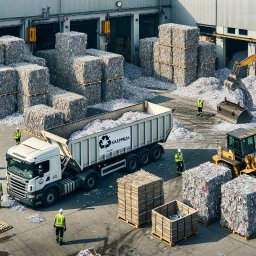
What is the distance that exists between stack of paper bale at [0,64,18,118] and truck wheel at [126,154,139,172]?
1224 centimetres

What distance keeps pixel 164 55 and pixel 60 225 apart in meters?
27.2

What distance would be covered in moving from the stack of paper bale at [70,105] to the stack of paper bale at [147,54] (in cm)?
1314

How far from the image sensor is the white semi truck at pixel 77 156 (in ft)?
84.5

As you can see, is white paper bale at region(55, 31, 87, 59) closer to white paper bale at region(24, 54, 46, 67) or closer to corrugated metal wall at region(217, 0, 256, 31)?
white paper bale at region(24, 54, 46, 67)

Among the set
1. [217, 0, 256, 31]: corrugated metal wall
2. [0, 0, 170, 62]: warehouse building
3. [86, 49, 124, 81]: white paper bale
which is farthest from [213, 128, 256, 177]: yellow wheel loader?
[0, 0, 170, 62]: warehouse building

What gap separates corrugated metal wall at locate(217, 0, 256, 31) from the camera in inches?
1816

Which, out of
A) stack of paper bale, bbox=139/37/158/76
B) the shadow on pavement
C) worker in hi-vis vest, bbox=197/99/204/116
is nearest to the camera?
the shadow on pavement

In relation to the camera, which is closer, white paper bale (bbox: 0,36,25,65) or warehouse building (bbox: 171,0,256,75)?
white paper bale (bbox: 0,36,25,65)

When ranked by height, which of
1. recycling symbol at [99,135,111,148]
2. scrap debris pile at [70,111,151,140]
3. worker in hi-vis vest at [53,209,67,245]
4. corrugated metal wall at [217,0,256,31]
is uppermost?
corrugated metal wall at [217,0,256,31]

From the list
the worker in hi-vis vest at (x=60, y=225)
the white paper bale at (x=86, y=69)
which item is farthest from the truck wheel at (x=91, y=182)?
the white paper bale at (x=86, y=69)

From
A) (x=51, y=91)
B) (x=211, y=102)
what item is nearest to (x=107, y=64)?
(x=51, y=91)

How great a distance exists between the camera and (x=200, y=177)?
24375mm

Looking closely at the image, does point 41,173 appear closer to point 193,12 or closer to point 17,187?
point 17,187

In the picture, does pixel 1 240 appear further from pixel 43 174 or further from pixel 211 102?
pixel 211 102
